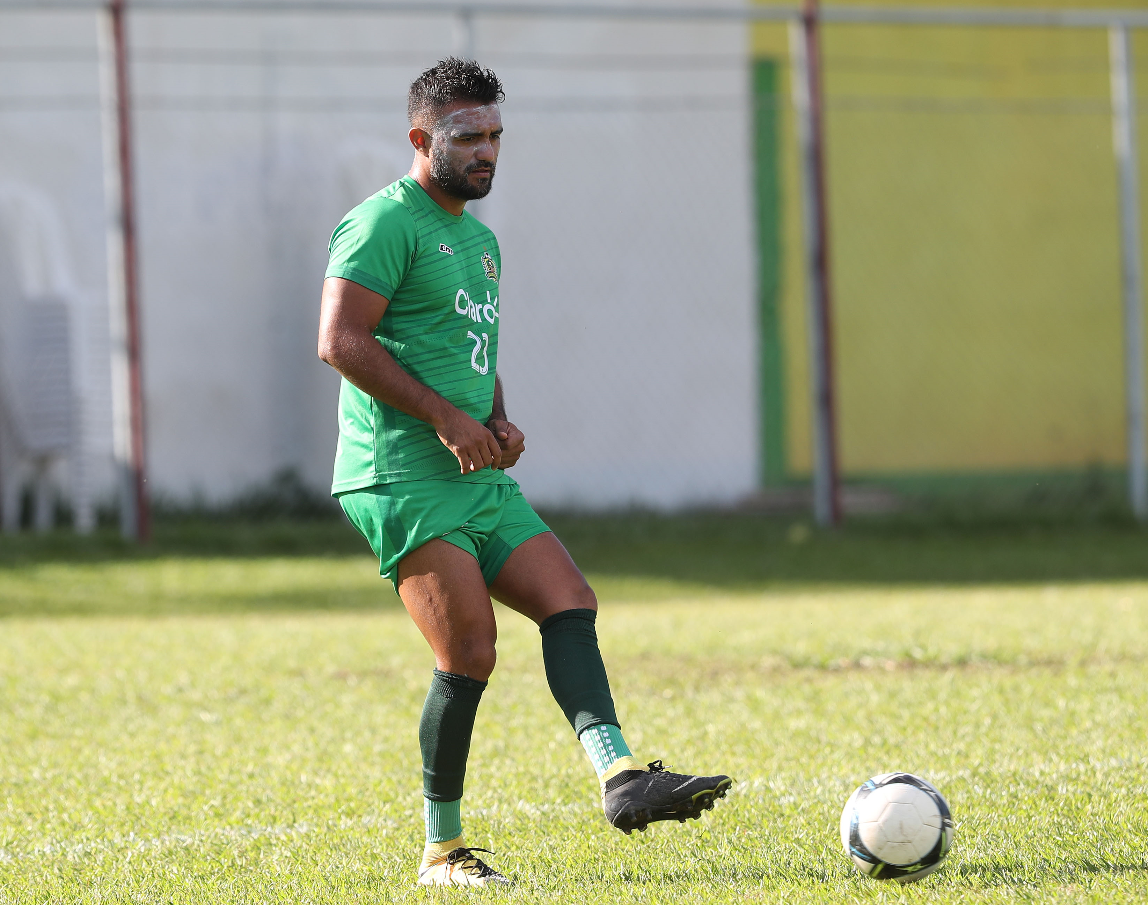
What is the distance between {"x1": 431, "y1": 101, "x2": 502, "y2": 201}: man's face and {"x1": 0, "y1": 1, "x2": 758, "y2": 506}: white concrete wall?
7666 mm

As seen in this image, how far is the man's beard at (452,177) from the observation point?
354 cm

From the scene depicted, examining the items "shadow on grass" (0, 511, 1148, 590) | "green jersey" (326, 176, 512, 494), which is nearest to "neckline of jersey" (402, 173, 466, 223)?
"green jersey" (326, 176, 512, 494)

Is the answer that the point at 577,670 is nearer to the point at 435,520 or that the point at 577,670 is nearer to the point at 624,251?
the point at 435,520

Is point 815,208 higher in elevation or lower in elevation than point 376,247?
higher

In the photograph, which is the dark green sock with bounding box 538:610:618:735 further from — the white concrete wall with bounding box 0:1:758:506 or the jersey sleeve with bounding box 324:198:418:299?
the white concrete wall with bounding box 0:1:758:506

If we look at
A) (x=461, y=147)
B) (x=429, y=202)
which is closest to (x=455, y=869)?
(x=429, y=202)

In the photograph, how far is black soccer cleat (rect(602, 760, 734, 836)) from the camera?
315 cm

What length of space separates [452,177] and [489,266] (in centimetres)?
25

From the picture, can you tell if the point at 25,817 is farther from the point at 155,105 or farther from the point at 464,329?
the point at 155,105

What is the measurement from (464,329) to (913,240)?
9.68 metres

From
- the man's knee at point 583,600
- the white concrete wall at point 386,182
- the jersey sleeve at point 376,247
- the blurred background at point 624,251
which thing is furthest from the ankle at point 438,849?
the white concrete wall at point 386,182

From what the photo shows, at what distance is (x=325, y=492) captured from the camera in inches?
444

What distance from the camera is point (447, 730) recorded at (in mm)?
3496

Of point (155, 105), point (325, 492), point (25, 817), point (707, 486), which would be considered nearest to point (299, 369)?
point (325, 492)
